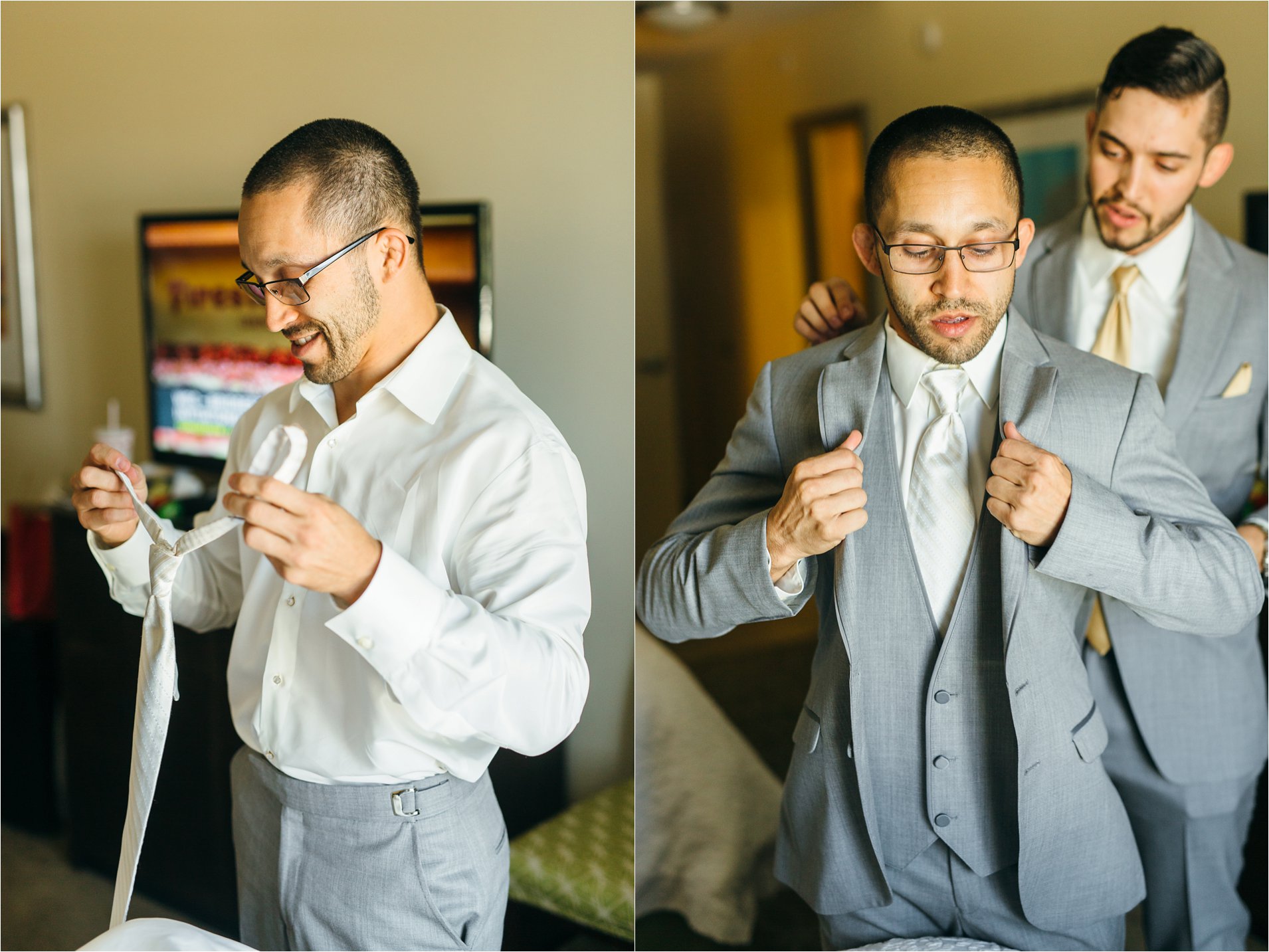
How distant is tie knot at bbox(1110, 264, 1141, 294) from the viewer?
1768 millimetres

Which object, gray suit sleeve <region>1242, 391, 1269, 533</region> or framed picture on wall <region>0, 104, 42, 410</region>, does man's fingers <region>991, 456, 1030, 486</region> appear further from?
framed picture on wall <region>0, 104, 42, 410</region>

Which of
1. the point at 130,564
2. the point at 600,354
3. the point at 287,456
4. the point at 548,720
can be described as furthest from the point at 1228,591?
the point at 130,564

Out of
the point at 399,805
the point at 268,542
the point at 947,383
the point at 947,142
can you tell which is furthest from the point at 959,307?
the point at 399,805

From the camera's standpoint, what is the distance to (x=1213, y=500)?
1.74 meters

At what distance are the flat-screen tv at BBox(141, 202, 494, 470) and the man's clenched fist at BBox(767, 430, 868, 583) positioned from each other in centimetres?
165

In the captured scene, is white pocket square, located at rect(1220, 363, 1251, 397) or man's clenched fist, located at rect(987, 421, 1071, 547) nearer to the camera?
man's clenched fist, located at rect(987, 421, 1071, 547)

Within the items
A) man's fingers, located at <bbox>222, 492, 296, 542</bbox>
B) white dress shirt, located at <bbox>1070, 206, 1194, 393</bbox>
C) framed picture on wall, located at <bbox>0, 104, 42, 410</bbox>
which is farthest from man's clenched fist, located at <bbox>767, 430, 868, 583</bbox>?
framed picture on wall, located at <bbox>0, 104, 42, 410</bbox>

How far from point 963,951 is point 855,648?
448 mm

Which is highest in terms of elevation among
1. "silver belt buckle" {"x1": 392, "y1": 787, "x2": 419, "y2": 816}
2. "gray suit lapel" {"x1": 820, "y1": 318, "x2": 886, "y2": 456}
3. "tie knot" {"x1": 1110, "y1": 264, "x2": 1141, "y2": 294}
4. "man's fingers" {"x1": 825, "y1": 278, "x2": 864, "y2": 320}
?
"tie knot" {"x1": 1110, "y1": 264, "x2": 1141, "y2": 294}

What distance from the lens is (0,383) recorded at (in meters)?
3.31

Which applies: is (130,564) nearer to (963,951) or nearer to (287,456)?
(287,456)

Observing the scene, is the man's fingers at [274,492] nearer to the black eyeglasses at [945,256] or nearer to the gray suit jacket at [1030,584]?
the gray suit jacket at [1030,584]

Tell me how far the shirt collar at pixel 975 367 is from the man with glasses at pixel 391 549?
499 millimetres

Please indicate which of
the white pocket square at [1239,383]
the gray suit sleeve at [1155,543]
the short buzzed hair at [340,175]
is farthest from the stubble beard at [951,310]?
the short buzzed hair at [340,175]
